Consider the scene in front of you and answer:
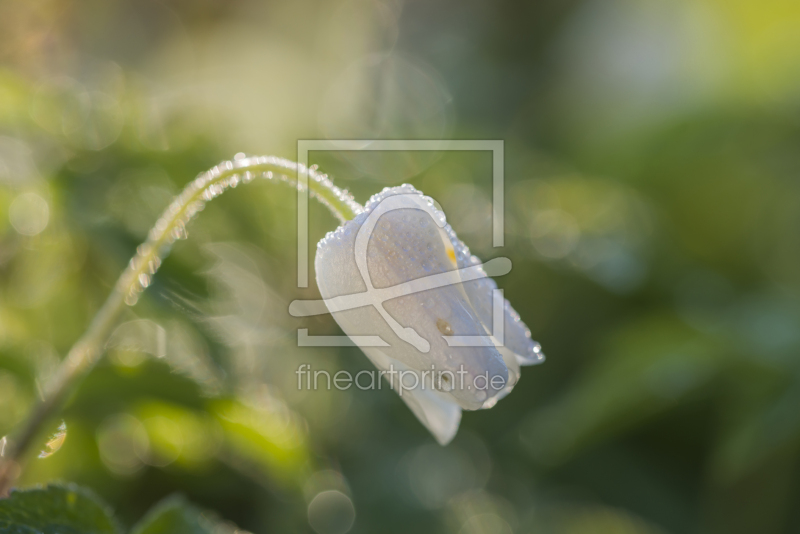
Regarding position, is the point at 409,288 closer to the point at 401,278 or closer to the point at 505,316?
the point at 401,278

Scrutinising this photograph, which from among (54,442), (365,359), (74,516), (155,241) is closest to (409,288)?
(155,241)

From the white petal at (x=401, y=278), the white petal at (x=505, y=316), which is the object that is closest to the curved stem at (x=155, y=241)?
the white petal at (x=401, y=278)

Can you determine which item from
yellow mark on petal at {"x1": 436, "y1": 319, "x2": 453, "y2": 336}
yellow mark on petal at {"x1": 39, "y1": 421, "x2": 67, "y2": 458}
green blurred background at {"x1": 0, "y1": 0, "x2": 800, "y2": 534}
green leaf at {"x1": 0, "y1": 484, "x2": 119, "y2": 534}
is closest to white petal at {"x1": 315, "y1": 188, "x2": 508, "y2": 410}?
yellow mark on petal at {"x1": 436, "y1": 319, "x2": 453, "y2": 336}

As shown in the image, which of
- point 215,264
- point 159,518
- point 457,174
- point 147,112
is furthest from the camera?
point 457,174

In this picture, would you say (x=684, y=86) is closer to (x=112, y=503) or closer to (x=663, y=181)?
(x=663, y=181)

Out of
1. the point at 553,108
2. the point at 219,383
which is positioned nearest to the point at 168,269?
the point at 219,383
